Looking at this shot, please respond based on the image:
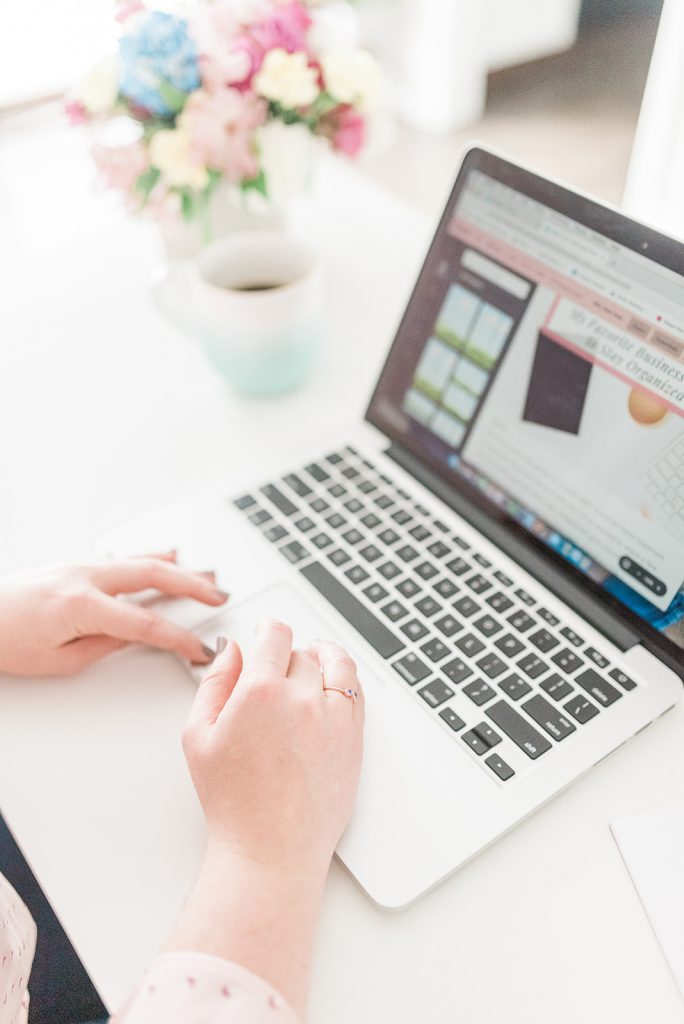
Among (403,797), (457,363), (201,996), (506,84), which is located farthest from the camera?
(506,84)

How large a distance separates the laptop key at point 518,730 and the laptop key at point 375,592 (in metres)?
0.13

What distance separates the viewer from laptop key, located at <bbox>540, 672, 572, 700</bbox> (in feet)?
1.98

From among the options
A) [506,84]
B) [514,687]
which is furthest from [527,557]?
[506,84]

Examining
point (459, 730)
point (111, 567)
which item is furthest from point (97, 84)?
point (459, 730)

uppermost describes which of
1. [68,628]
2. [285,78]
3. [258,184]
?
[285,78]

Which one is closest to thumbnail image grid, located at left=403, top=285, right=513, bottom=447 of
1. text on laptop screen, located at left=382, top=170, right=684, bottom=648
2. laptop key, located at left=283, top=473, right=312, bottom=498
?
text on laptop screen, located at left=382, top=170, right=684, bottom=648

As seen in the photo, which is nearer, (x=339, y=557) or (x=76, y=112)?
(x=339, y=557)

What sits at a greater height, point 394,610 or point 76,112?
point 76,112

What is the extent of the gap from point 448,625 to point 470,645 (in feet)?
0.09

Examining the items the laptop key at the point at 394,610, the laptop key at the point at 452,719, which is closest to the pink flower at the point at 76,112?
the laptop key at the point at 394,610

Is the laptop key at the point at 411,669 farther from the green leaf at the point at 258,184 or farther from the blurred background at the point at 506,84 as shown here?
the blurred background at the point at 506,84

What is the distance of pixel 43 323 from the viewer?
1063 mm

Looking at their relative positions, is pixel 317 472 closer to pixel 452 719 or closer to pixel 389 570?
pixel 389 570

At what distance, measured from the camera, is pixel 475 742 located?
0.58 m
